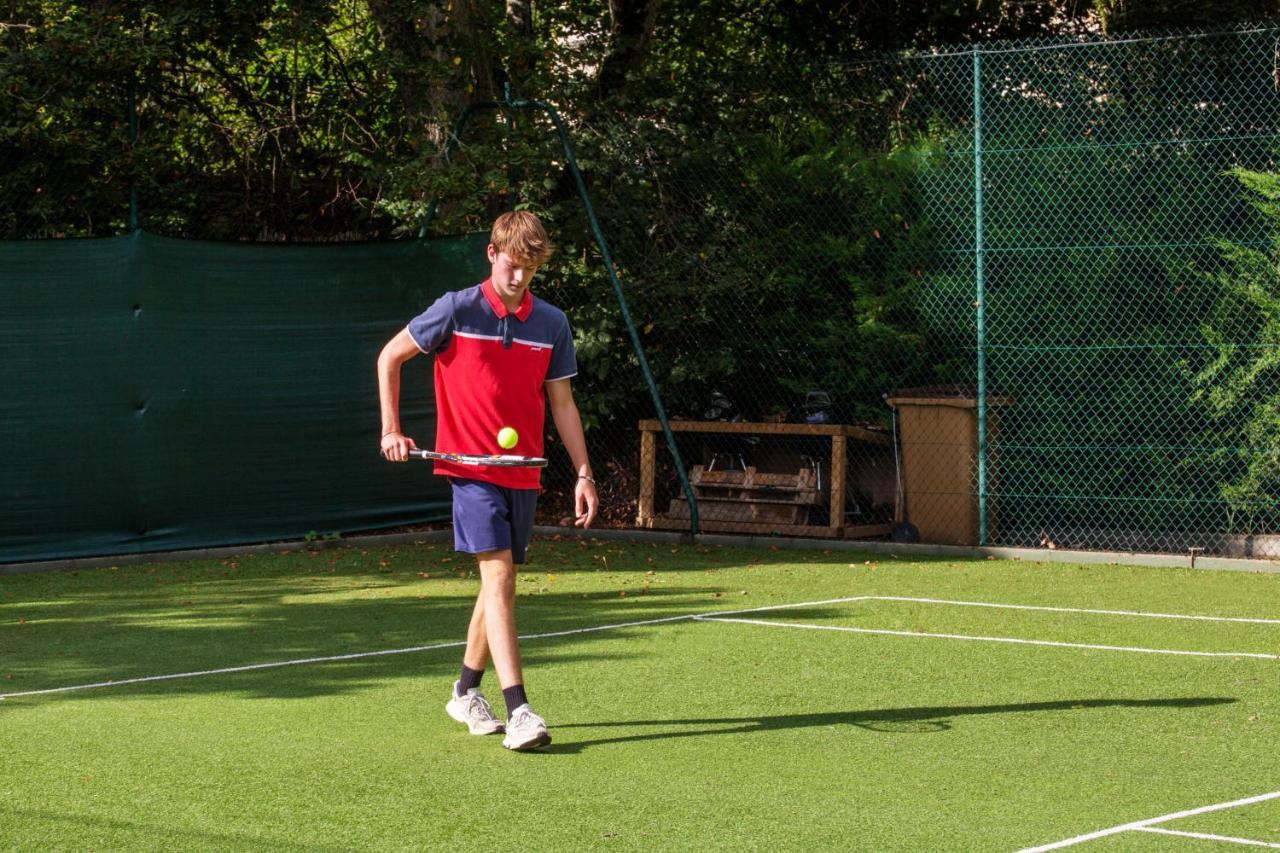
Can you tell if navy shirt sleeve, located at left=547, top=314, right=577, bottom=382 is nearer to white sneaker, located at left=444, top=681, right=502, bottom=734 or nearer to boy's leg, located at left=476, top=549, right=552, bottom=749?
boy's leg, located at left=476, top=549, right=552, bottom=749

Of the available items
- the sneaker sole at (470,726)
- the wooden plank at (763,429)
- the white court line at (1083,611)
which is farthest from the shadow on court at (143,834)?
the wooden plank at (763,429)

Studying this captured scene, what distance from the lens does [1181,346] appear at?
39.4ft

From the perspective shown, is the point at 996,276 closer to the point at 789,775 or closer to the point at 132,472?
the point at 132,472

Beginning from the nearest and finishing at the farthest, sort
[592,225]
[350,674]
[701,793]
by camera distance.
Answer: [701,793]
[350,674]
[592,225]

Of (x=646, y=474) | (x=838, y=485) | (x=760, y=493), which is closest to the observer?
(x=838, y=485)

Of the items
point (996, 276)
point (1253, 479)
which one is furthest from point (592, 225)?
point (1253, 479)

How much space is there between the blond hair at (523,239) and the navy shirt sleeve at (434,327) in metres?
0.28

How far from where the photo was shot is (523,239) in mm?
5945

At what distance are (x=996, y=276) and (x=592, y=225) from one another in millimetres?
3077

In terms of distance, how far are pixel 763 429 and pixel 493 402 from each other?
7.44 metres

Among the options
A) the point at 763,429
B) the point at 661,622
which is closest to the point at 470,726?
the point at 661,622

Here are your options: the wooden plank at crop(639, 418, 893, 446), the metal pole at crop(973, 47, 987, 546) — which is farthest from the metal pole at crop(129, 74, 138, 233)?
the metal pole at crop(973, 47, 987, 546)

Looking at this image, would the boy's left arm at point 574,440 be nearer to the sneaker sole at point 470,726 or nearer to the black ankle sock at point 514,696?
the black ankle sock at point 514,696

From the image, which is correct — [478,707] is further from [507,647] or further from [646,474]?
[646,474]
